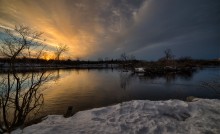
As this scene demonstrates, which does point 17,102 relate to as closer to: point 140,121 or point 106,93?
point 140,121

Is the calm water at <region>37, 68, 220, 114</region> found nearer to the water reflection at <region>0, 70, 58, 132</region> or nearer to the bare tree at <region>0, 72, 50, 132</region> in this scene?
the water reflection at <region>0, 70, 58, 132</region>

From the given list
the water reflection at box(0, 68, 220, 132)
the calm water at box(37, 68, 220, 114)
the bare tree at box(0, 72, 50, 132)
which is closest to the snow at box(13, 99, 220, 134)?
the bare tree at box(0, 72, 50, 132)

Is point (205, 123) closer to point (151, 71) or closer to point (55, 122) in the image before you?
point (55, 122)

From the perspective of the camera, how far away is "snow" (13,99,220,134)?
24.2 feet

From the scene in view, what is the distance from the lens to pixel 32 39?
912 centimetres

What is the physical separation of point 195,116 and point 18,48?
1112 cm

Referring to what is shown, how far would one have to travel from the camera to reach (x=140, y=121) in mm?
8438

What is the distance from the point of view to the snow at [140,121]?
739 centimetres

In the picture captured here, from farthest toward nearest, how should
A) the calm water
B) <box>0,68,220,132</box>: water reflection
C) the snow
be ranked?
1. the calm water
2. <box>0,68,220,132</box>: water reflection
3. the snow

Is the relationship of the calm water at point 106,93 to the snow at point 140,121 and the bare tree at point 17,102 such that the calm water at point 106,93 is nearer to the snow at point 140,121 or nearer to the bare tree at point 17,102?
the bare tree at point 17,102

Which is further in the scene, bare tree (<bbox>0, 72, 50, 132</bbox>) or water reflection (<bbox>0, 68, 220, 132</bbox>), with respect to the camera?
water reflection (<bbox>0, 68, 220, 132</bbox>)

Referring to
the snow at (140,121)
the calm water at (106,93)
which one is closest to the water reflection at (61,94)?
the calm water at (106,93)

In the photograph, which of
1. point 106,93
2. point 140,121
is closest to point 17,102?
point 140,121

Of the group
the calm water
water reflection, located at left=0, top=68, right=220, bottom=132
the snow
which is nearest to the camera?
the snow
